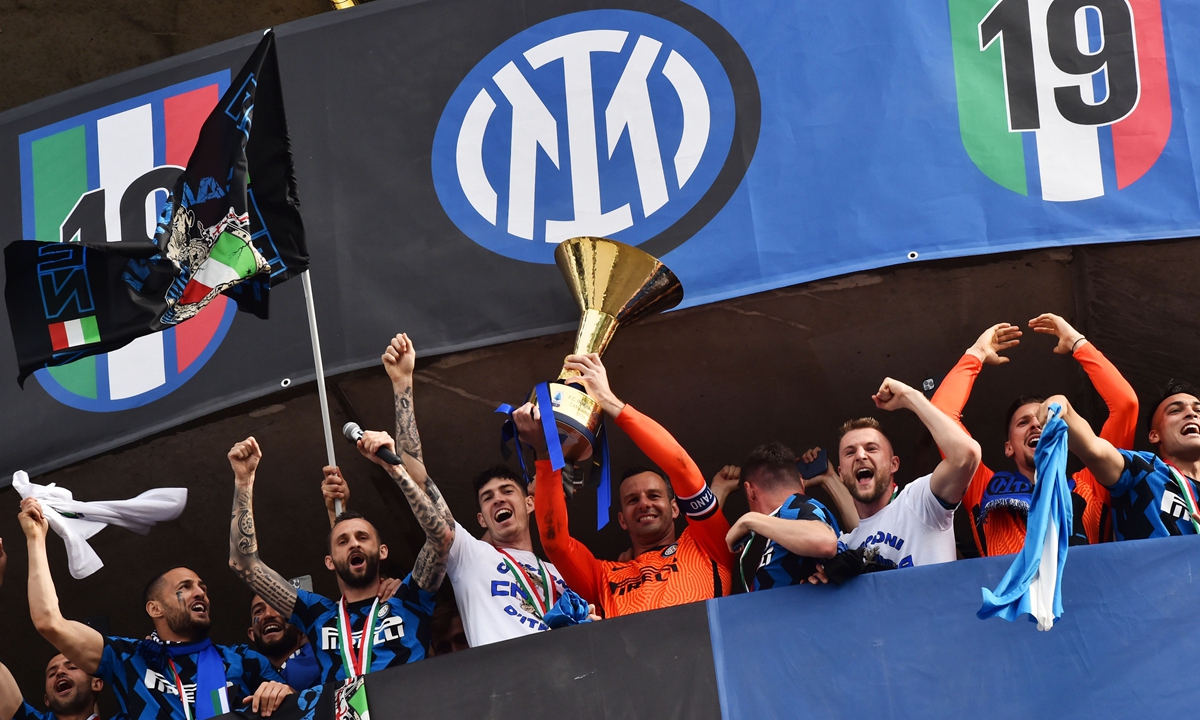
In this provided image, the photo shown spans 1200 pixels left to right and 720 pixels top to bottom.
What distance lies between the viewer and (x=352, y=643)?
6.65 metres

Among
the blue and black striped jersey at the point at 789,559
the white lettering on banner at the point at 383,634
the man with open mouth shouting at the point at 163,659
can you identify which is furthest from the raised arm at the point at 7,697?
the blue and black striped jersey at the point at 789,559

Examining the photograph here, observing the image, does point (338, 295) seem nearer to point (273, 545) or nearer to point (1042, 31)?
point (273, 545)

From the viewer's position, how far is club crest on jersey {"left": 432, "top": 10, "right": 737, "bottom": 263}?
26.9 ft

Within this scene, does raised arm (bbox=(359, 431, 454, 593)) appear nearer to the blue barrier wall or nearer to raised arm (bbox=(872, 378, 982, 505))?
the blue barrier wall

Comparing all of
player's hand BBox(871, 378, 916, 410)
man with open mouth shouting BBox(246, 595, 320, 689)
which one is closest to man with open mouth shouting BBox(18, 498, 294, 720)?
man with open mouth shouting BBox(246, 595, 320, 689)

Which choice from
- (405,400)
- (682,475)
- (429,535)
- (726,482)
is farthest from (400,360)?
(726,482)

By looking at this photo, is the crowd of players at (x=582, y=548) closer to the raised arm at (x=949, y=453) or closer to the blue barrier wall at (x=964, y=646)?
the raised arm at (x=949, y=453)

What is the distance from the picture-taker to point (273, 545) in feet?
32.7

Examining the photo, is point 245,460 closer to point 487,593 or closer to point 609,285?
point 487,593

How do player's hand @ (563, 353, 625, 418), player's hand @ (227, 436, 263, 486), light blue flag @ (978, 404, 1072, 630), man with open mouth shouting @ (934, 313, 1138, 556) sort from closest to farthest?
light blue flag @ (978, 404, 1072, 630)
man with open mouth shouting @ (934, 313, 1138, 556)
player's hand @ (563, 353, 625, 418)
player's hand @ (227, 436, 263, 486)

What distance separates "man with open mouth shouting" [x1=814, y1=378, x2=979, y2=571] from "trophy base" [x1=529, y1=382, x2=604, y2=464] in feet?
3.79

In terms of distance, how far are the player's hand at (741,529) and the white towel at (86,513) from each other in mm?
3047

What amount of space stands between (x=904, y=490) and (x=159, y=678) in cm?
347

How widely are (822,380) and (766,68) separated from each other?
6.05 feet
